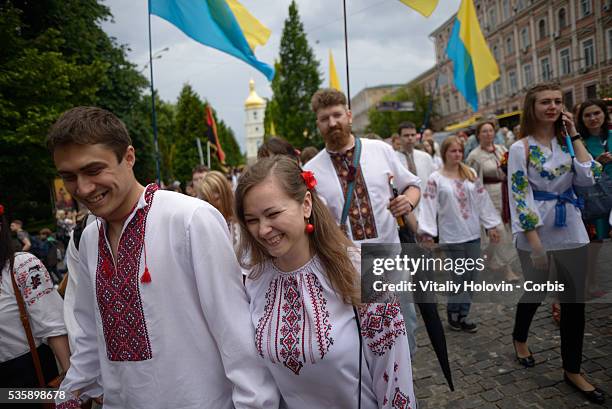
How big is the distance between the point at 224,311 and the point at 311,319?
1.19ft

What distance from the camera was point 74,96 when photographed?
43.1ft

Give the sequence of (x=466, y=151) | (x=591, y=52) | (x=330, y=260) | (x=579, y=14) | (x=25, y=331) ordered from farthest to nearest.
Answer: (x=466, y=151) → (x=591, y=52) → (x=579, y=14) → (x=25, y=331) → (x=330, y=260)

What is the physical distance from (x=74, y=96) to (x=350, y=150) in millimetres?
12873

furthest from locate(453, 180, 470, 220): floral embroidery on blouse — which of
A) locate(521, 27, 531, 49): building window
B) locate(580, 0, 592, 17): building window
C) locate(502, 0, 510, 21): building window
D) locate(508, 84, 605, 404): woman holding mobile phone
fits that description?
locate(521, 27, 531, 49): building window

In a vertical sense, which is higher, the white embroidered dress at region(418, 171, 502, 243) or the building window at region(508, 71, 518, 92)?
the building window at region(508, 71, 518, 92)

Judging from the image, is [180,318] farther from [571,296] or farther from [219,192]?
[571,296]

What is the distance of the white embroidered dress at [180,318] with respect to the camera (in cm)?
166

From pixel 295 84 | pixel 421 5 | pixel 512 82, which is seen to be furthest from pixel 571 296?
pixel 295 84

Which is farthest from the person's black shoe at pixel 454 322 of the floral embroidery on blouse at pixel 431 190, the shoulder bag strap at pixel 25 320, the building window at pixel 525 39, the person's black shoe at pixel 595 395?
the building window at pixel 525 39

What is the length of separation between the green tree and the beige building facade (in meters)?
13.9

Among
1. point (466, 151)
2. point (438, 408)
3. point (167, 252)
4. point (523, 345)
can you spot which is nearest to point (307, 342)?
point (167, 252)

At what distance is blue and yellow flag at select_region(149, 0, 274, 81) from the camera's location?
494 cm

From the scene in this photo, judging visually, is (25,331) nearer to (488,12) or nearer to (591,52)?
(591,52)

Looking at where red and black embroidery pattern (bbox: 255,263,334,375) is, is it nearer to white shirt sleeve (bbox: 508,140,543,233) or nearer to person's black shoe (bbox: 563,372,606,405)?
white shirt sleeve (bbox: 508,140,543,233)
